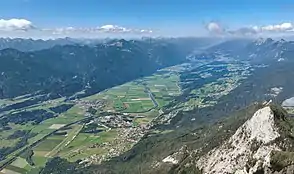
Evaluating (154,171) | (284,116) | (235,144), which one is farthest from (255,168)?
(154,171)

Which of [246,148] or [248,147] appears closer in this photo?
[248,147]

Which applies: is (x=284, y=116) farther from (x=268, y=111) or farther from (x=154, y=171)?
(x=154, y=171)

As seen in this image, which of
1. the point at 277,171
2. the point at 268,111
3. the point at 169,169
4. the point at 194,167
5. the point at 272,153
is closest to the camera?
the point at 277,171

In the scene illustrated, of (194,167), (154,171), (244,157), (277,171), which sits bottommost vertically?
(154,171)

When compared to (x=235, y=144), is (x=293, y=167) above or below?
above

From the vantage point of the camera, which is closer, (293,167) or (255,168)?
(293,167)

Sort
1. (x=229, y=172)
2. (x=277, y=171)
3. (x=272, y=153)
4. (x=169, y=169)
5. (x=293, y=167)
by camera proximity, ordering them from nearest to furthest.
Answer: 1. (x=293, y=167)
2. (x=277, y=171)
3. (x=272, y=153)
4. (x=229, y=172)
5. (x=169, y=169)

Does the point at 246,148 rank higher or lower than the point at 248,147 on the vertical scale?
lower
